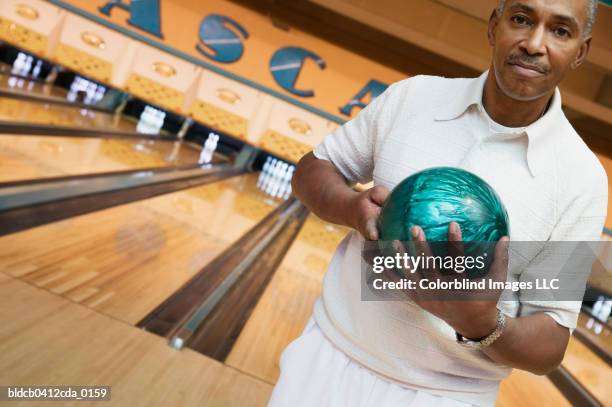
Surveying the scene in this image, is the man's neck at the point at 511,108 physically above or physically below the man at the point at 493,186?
above

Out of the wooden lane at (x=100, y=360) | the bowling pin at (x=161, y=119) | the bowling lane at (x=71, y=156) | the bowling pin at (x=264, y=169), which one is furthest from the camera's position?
the bowling pin at (x=161, y=119)

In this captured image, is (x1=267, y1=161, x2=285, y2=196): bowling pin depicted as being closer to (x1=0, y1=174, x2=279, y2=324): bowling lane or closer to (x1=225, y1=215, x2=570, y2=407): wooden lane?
(x1=0, y1=174, x2=279, y2=324): bowling lane

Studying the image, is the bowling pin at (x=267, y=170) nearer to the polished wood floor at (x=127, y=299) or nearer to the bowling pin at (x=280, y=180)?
the bowling pin at (x=280, y=180)

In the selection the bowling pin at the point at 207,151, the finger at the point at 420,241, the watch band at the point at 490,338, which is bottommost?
the bowling pin at the point at 207,151

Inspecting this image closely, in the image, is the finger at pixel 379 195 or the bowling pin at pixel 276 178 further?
the bowling pin at pixel 276 178

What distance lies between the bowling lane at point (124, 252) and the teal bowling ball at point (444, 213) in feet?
5.44

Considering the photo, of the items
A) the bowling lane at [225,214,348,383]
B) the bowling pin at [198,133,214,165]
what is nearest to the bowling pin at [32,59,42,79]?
the bowling pin at [198,133,214,165]

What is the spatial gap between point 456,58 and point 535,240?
16.8 ft

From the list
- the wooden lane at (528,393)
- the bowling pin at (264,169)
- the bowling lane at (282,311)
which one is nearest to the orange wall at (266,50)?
the bowling pin at (264,169)

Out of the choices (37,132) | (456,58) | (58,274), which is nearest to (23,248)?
(58,274)

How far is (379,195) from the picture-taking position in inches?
30.0

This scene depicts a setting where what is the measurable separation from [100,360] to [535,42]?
149cm

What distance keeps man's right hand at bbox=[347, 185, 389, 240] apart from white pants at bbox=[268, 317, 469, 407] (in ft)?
0.68

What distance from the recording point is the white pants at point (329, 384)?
0.83 metres
